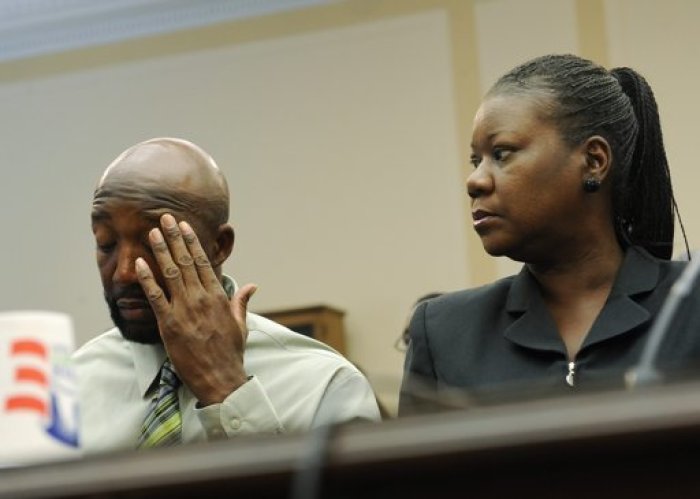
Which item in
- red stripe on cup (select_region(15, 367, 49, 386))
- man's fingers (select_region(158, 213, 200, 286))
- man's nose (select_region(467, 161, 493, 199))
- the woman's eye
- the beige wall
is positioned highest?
the woman's eye

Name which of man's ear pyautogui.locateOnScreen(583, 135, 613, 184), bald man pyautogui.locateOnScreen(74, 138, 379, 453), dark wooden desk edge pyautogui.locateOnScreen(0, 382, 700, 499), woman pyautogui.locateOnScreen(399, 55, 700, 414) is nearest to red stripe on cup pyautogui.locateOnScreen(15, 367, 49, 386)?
dark wooden desk edge pyautogui.locateOnScreen(0, 382, 700, 499)

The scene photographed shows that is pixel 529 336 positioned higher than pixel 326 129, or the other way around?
pixel 529 336

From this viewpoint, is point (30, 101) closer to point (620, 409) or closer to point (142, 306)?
point (142, 306)

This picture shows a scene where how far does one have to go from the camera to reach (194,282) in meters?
1.98

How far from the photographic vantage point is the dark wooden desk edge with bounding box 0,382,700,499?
0.76 metres

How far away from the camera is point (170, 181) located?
2.11 meters

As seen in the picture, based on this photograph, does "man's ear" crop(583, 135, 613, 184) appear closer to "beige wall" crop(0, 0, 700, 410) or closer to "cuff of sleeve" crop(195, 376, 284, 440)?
"cuff of sleeve" crop(195, 376, 284, 440)

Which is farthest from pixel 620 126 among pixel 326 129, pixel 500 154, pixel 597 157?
pixel 326 129

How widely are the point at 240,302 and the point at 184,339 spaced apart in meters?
0.12

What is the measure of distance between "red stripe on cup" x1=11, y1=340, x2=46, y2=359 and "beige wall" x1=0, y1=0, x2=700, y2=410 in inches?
186

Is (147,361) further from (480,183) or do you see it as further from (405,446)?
(405,446)

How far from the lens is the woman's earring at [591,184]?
76.4 inches

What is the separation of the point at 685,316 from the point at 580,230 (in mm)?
205

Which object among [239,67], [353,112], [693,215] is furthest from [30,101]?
[693,215]
